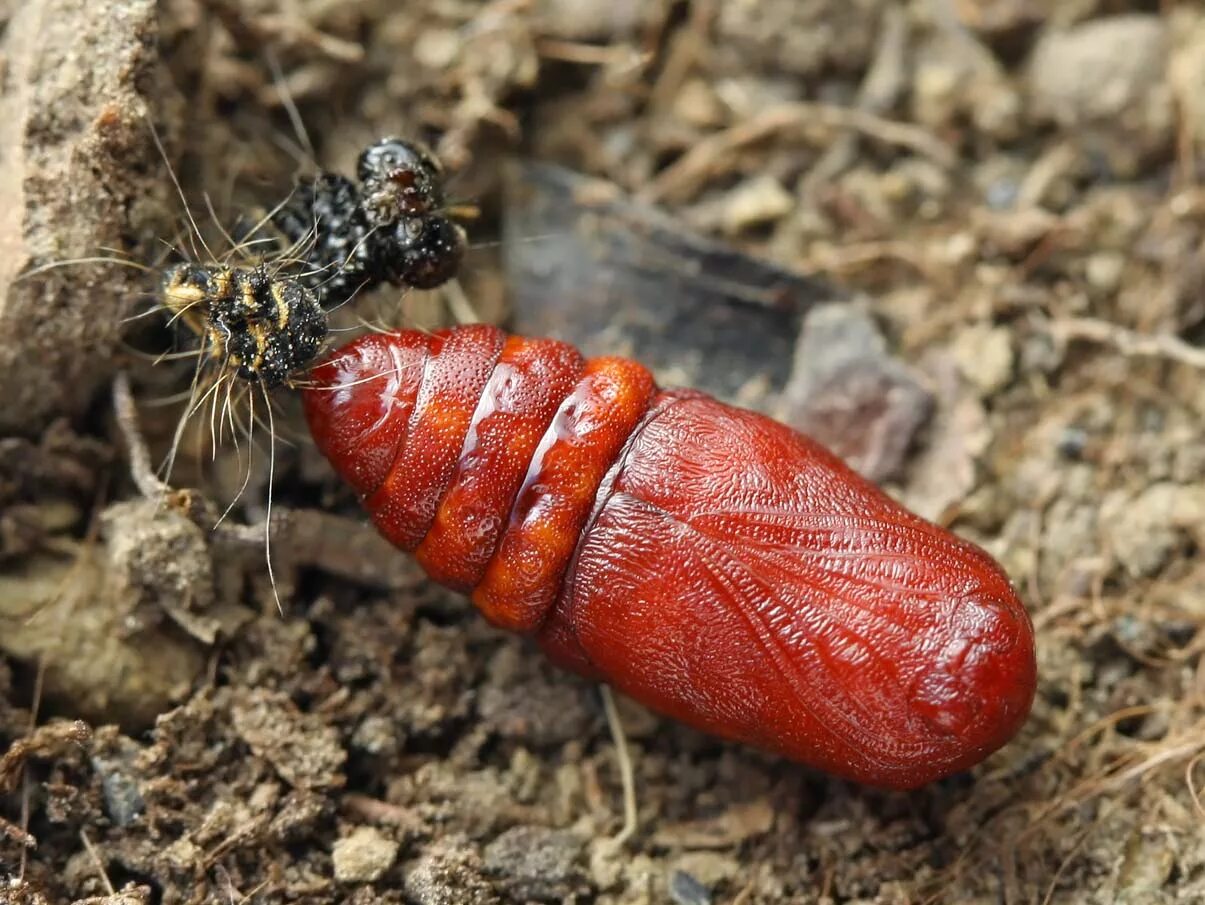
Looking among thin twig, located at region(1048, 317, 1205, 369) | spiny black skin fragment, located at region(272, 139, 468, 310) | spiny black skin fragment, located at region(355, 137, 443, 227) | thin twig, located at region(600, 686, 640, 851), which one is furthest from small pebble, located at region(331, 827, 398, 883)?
thin twig, located at region(1048, 317, 1205, 369)

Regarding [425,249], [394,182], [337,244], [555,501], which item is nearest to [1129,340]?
[555,501]

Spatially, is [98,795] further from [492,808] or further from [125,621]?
[492,808]

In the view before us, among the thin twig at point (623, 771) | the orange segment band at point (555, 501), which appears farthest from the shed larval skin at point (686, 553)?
the thin twig at point (623, 771)

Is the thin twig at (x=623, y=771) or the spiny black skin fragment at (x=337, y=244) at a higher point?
the spiny black skin fragment at (x=337, y=244)

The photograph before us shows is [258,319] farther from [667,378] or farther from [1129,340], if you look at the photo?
[1129,340]

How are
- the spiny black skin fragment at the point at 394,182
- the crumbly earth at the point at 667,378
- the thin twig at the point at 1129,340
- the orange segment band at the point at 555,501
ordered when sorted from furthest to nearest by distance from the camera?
the thin twig at the point at 1129,340 → the spiny black skin fragment at the point at 394,182 → the crumbly earth at the point at 667,378 → the orange segment band at the point at 555,501

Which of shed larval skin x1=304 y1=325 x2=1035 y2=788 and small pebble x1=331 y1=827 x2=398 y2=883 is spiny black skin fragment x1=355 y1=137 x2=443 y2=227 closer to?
shed larval skin x1=304 y1=325 x2=1035 y2=788

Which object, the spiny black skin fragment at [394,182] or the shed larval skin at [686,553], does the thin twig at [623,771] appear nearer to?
the shed larval skin at [686,553]
